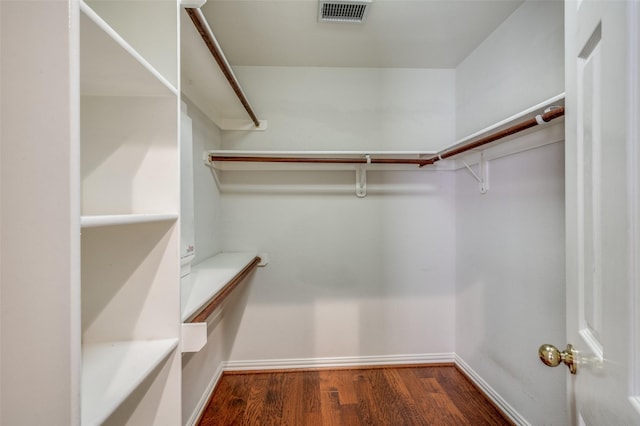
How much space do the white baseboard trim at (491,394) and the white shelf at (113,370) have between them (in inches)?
69.9

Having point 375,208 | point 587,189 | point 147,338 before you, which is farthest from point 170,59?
point 375,208

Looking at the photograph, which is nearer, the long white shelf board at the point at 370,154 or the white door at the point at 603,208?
the white door at the point at 603,208

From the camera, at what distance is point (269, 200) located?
6.86 ft

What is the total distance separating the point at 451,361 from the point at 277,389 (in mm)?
1292

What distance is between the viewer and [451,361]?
2.15m

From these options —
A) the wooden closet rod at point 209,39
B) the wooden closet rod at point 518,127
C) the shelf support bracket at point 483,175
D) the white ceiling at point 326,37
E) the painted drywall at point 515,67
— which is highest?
the white ceiling at point 326,37

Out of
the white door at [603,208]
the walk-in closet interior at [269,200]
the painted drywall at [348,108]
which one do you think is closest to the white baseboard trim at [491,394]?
the walk-in closet interior at [269,200]

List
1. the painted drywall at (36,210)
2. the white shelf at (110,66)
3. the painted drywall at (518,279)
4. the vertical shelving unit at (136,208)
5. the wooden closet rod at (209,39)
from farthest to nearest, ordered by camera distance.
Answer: the painted drywall at (518,279)
the wooden closet rod at (209,39)
the vertical shelving unit at (136,208)
the white shelf at (110,66)
the painted drywall at (36,210)

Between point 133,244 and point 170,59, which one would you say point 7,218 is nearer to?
point 133,244

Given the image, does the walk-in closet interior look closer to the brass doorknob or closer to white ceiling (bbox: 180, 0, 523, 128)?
white ceiling (bbox: 180, 0, 523, 128)

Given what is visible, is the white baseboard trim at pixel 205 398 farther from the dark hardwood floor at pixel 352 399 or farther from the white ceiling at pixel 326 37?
the white ceiling at pixel 326 37

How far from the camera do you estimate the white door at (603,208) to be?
43 cm

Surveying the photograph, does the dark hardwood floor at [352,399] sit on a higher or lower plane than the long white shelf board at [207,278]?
lower

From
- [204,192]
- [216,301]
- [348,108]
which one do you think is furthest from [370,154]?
[216,301]
